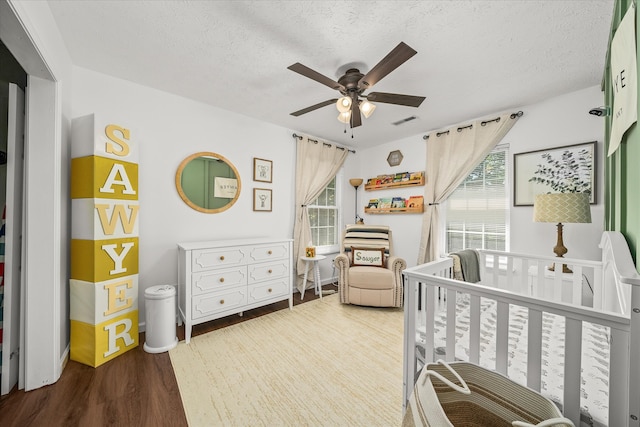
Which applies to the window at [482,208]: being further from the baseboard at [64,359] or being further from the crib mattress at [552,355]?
the baseboard at [64,359]

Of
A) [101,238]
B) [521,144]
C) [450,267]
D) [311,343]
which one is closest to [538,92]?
[521,144]

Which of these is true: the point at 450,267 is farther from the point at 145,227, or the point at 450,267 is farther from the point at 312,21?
the point at 145,227

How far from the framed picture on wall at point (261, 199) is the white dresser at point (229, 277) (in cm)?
65

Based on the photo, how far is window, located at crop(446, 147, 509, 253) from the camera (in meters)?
3.05

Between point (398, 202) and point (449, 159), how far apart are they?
953 mm

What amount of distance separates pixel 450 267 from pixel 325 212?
2558 millimetres

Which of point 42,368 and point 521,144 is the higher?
point 521,144

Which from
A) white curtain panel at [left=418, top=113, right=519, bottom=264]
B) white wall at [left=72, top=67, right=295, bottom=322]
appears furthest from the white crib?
white wall at [left=72, top=67, right=295, bottom=322]

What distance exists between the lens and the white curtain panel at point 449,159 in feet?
9.88

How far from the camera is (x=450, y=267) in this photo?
6.13 ft

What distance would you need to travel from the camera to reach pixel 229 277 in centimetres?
251

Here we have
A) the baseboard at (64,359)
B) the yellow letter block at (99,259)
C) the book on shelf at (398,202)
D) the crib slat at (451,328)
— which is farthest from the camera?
the book on shelf at (398,202)

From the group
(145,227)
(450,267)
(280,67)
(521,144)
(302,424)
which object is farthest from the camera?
(521,144)

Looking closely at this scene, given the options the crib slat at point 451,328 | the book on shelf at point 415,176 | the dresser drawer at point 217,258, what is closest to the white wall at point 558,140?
the book on shelf at point 415,176
